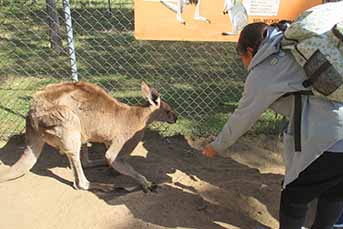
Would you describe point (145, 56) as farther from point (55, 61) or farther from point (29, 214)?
point (29, 214)

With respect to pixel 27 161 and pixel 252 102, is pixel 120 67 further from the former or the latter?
pixel 252 102

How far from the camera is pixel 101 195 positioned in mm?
3439

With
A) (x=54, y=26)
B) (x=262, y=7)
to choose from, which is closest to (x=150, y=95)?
(x=262, y=7)

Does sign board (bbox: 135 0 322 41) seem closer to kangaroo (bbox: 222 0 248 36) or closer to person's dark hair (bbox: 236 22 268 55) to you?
kangaroo (bbox: 222 0 248 36)

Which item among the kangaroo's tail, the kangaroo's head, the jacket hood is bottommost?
the kangaroo's tail

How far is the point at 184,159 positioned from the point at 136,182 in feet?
1.87

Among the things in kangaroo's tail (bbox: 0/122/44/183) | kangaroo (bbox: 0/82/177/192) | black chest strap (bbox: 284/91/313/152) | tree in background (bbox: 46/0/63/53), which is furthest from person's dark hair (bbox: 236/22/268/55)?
tree in background (bbox: 46/0/63/53)

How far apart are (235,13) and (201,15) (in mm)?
280

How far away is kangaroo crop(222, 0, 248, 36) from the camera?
3.73 meters

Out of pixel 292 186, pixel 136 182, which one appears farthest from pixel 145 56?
pixel 292 186

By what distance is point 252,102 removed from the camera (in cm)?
241

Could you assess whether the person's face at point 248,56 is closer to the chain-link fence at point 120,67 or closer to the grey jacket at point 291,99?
the grey jacket at point 291,99

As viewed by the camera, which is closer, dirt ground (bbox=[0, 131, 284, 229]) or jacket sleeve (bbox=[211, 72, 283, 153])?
jacket sleeve (bbox=[211, 72, 283, 153])

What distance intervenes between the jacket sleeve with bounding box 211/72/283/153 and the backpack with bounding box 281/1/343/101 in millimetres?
195
